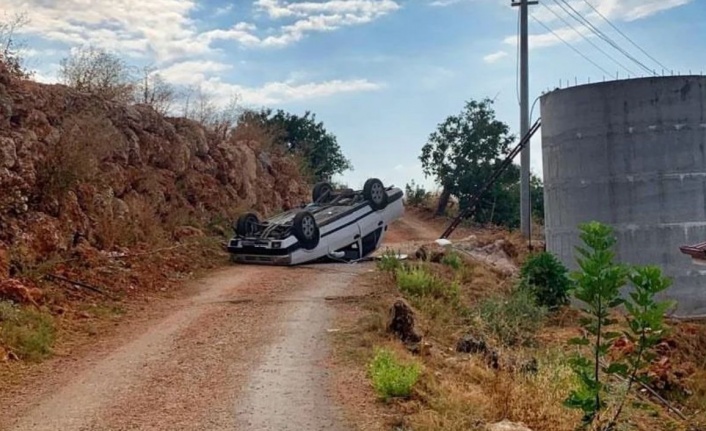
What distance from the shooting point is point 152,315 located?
34.4ft

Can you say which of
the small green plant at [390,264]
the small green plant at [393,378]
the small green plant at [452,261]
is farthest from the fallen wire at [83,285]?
the small green plant at [452,261]

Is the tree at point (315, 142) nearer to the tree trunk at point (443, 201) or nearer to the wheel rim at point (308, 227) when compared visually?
the tree trunk at point (443, 201)

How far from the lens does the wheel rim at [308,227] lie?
15565 millimetres

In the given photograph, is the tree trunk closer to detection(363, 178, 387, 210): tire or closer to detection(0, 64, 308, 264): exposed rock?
detection(0, 64, 308, 264): exposed rock

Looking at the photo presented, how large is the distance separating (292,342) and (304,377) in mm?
1502

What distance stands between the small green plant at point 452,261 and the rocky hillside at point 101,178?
17.2 ft

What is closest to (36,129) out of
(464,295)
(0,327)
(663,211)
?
(0,327)

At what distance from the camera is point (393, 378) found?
6727mm

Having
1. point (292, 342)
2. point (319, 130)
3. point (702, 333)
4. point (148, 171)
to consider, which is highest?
point (319, 130)

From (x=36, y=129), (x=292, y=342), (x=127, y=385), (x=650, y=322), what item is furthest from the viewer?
(x=36, y=129)

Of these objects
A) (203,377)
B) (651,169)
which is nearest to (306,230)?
(651,169)

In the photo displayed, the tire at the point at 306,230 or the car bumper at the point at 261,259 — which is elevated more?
the tire at the point at 306,230

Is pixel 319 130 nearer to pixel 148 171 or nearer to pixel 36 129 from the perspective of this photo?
pixel 148 171

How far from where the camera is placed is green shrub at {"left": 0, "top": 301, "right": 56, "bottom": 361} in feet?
26.6
